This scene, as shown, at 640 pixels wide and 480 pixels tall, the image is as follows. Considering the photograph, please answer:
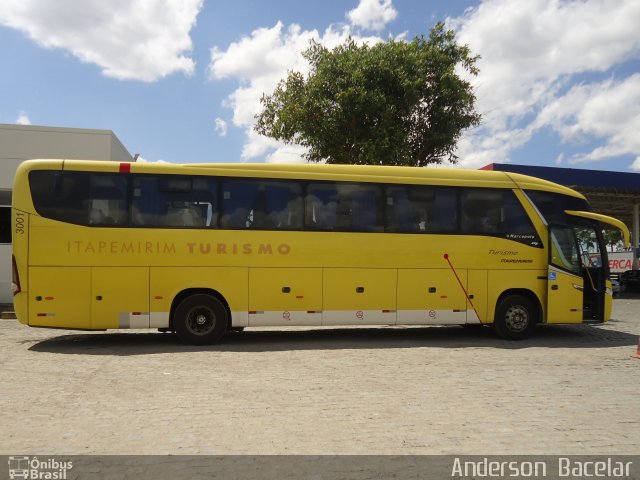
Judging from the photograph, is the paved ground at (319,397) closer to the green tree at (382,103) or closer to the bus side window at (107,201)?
the bus side window at (107,201)

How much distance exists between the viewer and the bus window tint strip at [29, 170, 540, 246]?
8.94m

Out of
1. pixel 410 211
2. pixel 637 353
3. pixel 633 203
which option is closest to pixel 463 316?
pixel 410 211

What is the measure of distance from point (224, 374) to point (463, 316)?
5259mm

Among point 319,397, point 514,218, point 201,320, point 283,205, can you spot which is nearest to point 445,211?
point 514,218

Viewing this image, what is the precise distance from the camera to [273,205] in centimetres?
942

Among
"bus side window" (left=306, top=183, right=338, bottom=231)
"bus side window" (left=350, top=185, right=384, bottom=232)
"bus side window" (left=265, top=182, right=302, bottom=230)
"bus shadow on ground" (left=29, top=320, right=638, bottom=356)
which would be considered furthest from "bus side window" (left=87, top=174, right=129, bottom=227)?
"bus side window" (left=350, top=185, right=384, bottom=232)

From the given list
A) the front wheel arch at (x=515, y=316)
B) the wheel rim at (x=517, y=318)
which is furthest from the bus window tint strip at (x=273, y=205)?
the wheel rim at (x=517, y=318)

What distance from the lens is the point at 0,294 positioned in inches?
660

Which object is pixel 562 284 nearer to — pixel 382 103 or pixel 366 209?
pixel 366 209

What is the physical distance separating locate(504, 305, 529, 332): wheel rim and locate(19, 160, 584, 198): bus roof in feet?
8.42

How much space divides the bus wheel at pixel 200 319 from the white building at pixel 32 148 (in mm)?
9688

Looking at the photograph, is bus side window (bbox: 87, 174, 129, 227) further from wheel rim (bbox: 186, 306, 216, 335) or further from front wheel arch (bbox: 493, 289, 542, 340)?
front wheel arch (bbox: 493, 289, 542, 340)

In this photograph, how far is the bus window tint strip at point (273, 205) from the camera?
8.94 m

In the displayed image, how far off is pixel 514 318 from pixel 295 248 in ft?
15.7
